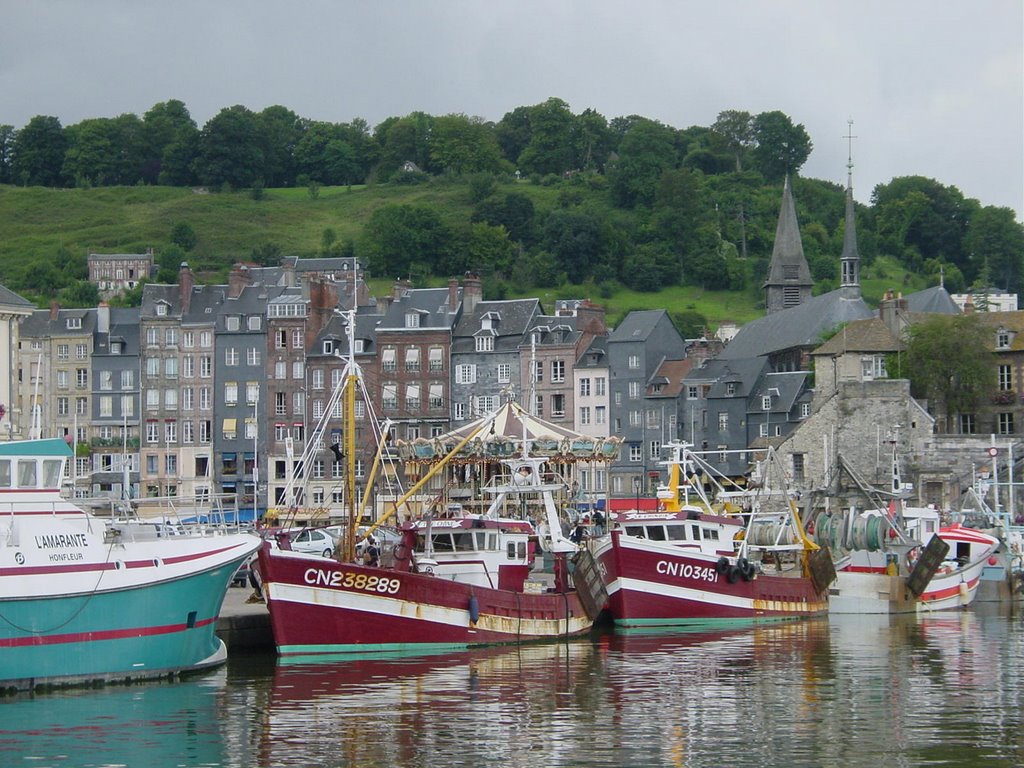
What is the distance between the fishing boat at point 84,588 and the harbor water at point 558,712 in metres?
0.62

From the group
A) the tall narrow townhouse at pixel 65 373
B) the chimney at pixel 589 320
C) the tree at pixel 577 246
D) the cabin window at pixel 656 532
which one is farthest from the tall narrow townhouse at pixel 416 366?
the tree at pixel 577 246

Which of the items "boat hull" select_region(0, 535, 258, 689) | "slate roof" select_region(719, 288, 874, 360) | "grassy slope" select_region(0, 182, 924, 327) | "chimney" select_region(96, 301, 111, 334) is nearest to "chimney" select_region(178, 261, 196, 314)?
"chimney" select_region(96, 301, 111, 334)

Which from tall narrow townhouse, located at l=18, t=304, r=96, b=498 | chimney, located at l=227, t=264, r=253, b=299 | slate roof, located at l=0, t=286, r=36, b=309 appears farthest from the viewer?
chimney, located at l=227, t=264, r=253, b=299

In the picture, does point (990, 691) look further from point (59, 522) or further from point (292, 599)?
point (59, 522)

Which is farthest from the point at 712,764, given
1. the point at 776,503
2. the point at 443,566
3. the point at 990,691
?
the point at 776,503

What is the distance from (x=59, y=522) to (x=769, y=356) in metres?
75.7

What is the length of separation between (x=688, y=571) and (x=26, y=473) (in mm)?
19928

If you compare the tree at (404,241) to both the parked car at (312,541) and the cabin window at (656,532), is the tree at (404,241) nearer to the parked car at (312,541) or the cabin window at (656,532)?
the parked car at (312,541)

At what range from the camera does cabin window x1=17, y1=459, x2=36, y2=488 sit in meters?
34.0

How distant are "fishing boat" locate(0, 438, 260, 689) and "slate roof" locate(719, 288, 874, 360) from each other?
70.1 meters

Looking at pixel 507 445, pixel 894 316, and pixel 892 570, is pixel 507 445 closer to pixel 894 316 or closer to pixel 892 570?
pixel 892 570

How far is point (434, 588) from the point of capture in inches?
1545

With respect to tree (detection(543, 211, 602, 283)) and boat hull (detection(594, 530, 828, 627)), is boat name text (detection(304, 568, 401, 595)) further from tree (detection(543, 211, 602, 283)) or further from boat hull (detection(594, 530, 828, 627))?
tree (detection(543, 211, 602, 283))

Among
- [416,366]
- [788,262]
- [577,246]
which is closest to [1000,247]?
Answer: [577,246]
